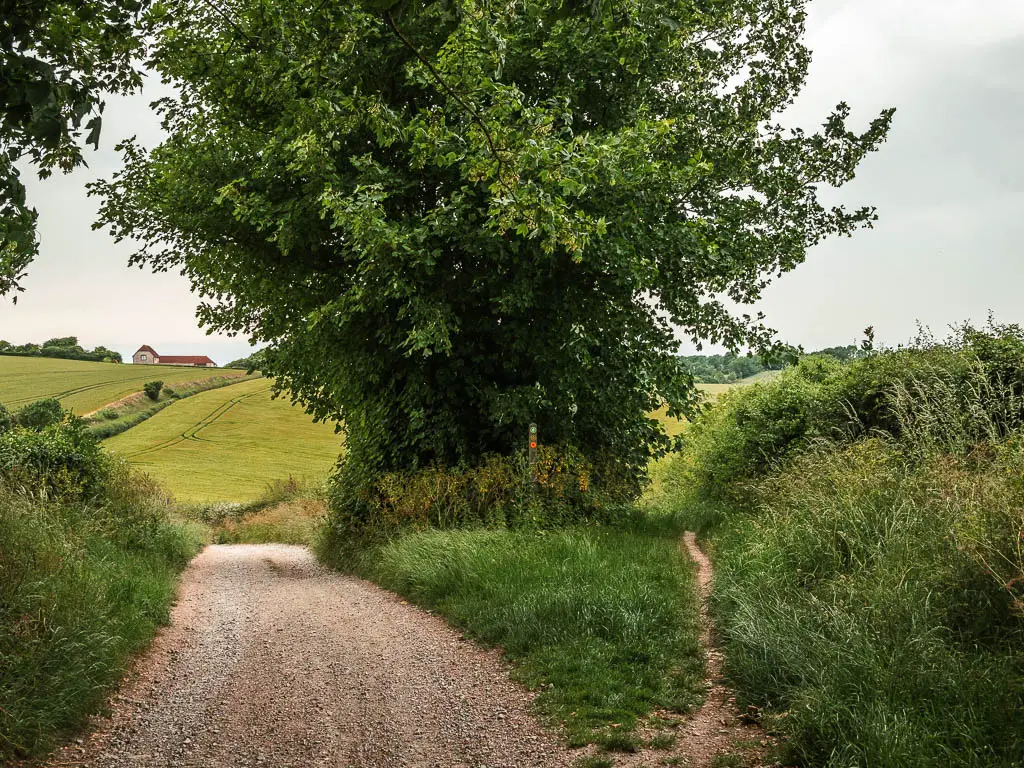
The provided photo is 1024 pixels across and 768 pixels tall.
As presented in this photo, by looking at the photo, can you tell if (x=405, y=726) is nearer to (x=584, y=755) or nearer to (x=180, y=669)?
(x=584, y=755)

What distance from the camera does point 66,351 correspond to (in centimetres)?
7450

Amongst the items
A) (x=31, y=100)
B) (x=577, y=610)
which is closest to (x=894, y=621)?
(x=577, y=610)

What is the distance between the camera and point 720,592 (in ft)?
25.8

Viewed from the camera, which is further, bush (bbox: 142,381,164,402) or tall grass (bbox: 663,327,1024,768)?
bush (bbox: 142,381,164,402)

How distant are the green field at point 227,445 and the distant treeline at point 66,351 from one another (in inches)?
618

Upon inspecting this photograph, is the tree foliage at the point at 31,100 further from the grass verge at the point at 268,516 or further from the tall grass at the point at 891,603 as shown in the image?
the grass verge at the point at 268,516

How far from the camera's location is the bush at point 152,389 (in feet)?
200

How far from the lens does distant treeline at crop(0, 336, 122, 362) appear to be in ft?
233

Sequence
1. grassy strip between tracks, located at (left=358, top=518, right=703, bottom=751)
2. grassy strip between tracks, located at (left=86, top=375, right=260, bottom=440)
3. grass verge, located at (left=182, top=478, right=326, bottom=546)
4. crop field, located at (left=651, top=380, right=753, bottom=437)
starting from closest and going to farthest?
grassy strip between tracks, located at (left=358, top=518, right=703, bottom=751) < crop field, located at (left=651, top=380, right=753, bottom=437) < grass verge, located at (left=182, top=478, right=326, bottom=546) < grassy strip between tracks, located at (left=86, top=375, right=260, bottom=440)

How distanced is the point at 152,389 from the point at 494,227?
58.7 m

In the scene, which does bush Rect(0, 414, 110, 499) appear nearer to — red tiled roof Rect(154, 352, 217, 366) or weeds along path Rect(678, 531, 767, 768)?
weeds along path Rect(678, 531, 767, 768)

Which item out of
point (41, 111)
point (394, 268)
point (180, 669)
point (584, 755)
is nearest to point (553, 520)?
point (394, 268)

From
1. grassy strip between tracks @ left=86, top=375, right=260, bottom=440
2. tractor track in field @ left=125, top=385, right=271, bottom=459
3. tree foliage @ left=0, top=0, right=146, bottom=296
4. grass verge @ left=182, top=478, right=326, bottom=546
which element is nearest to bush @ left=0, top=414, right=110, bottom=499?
tree foliage @ left=0, top=0, right=146, bottom=296

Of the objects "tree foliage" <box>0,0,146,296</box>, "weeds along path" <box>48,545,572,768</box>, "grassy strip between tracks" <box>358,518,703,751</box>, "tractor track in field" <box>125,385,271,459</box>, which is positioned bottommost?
"tractor track in field" <box>125,385,271,459</box>
